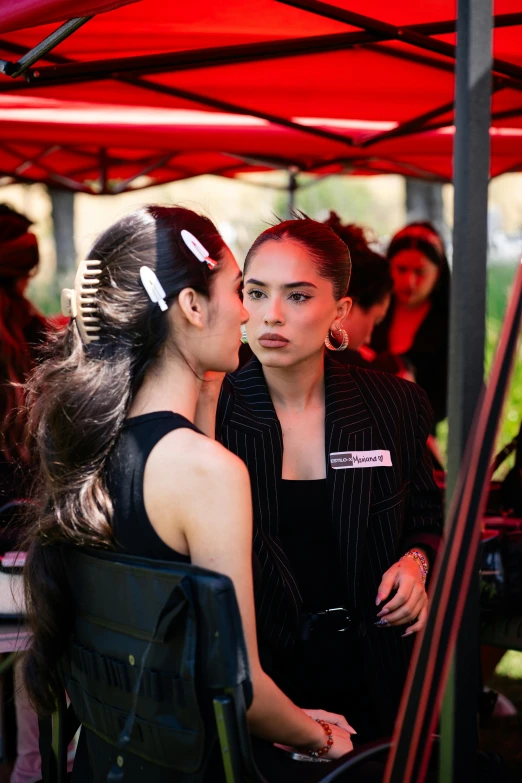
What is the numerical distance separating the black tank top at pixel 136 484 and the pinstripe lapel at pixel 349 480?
0.70 m

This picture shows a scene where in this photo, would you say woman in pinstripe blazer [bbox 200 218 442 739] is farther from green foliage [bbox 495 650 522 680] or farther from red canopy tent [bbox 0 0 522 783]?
green foliage [bbox 495 650 522 680]

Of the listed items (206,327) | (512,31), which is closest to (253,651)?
(206,327)

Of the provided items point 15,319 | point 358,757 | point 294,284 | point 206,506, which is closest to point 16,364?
point 15,319

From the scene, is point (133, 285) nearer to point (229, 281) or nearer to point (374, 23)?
point (229, 281)

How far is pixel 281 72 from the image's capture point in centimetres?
401

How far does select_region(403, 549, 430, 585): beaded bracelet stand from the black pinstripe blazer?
0.04 metres

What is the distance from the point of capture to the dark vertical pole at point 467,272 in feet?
4.05

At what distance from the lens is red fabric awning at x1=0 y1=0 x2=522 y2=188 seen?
Result: 3.15 metres

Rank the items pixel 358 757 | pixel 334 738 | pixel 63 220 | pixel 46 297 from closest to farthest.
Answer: pixel 358 757 → pixel 334 738 → pixel 63 220 → pixel 46 297

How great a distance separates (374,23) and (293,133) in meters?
2.26

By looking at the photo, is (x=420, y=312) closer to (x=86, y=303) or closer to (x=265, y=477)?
(x=265, y=477)

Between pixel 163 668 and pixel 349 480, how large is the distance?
868 mm

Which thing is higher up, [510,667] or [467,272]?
[467,272]

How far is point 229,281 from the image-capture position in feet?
5.89
